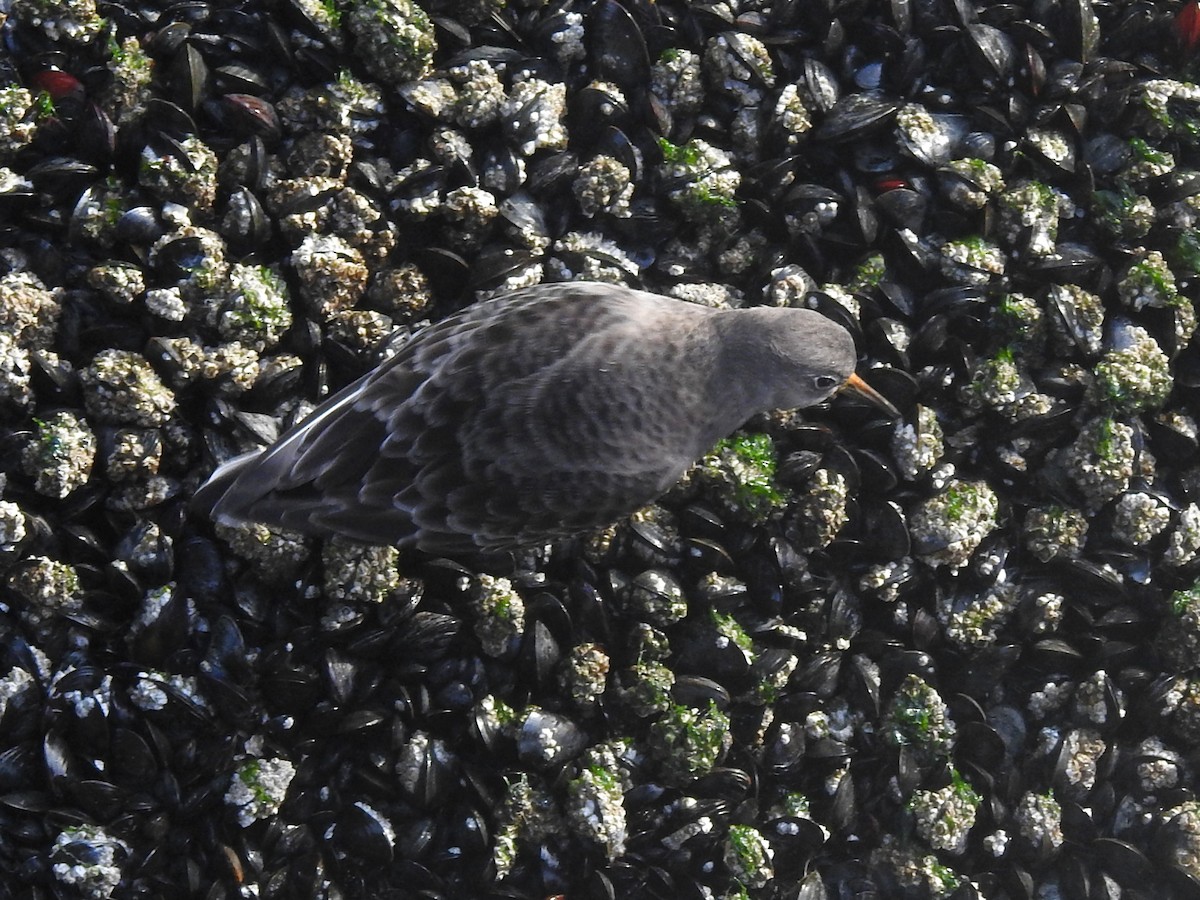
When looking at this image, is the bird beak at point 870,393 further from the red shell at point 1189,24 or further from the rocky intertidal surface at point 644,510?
the red shell at point 1189,24

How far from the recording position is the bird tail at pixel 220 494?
2.88 metres

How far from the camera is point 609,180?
11.2ft

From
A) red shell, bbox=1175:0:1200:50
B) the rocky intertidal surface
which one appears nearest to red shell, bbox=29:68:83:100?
the rocky intertidal surface

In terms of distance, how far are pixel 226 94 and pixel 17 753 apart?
6.30ft

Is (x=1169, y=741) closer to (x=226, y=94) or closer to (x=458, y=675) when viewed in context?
(x=458, y=675)

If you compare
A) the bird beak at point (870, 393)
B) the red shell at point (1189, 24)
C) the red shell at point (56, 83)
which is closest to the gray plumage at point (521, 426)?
the bird beak at point (870, 393)

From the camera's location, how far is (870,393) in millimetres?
3273

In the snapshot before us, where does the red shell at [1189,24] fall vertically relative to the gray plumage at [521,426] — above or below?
above

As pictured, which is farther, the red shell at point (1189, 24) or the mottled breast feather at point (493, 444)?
the red shell at point (1189, 24)

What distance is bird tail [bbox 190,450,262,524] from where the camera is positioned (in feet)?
9.44

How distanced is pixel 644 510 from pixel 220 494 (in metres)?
1.17

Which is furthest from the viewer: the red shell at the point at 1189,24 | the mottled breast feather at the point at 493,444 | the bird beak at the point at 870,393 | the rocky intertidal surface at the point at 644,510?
the red shell at the point at 1189,24

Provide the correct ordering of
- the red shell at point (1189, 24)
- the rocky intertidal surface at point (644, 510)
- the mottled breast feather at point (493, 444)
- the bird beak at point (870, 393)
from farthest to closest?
the red shell at point (1189, 24), the bird beak at point (870, 393), the rocky intertidal surface at point (644, 510), the mottled breast feather at point (493, 444)

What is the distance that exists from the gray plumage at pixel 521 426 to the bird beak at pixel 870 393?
0.67 ft
